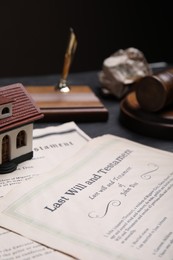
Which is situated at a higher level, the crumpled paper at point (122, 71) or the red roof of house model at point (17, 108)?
the red roof of house model at point (17, 108)

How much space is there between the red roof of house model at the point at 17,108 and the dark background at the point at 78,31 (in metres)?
0.70

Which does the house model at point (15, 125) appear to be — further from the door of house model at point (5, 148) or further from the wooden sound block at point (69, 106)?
the wooden sound block at point (69, 106)

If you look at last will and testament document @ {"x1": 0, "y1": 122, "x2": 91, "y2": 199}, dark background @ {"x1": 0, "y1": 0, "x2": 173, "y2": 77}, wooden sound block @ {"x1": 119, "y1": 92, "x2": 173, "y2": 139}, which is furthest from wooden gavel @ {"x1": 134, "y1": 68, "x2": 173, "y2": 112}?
dark background @ {"x1": 0, "y1": 0, "x2": 173, "y2": 77}

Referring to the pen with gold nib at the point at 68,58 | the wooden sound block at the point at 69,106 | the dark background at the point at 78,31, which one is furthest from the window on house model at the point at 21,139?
the dark background at the point at 78,31

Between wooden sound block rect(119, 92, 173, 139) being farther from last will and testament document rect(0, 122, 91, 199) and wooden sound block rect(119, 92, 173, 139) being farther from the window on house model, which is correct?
Answer: the window on house model

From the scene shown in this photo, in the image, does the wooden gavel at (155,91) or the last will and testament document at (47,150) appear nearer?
the last will and testament document at (47,150)

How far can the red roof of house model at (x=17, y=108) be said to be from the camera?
0.71 meters

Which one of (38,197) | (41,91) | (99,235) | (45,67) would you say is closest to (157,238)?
(99,235)

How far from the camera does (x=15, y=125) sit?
722 mm

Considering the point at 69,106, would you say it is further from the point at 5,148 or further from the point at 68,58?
the point at 5,148

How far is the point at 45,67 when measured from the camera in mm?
1533

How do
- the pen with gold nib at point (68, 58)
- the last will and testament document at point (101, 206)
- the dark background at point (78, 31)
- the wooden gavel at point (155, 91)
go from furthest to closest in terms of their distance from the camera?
the dark background at point (78, 31) < the pen with gold nib at point (68, 58) < the wooden gavel at point (155, 91) < the last will and testament document at point (101, 206)

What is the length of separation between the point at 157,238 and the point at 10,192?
21 cm

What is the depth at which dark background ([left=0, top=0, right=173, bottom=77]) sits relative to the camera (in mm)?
1431
